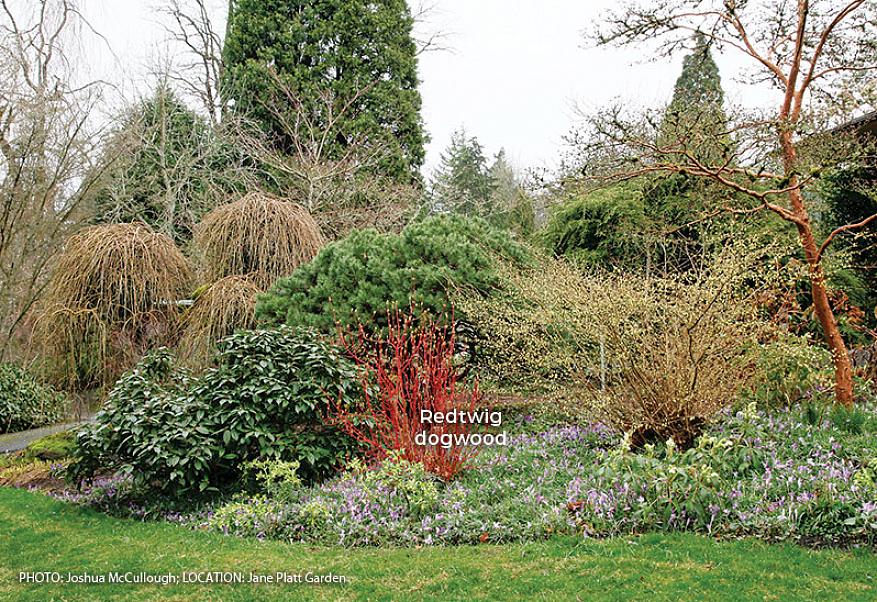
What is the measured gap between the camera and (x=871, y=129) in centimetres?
796

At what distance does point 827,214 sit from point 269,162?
29.9ft

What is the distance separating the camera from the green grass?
9.14ft

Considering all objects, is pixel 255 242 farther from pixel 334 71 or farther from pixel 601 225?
pixel 334 71

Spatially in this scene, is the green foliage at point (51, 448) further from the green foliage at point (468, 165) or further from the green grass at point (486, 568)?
the green foliage at point (468, 165)

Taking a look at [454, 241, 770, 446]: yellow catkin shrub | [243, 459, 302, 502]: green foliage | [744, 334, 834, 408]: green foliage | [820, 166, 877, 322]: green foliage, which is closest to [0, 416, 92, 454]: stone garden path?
[243, 459, 302, 502]: green foliage

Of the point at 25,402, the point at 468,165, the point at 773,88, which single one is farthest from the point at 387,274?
the point at 468,165

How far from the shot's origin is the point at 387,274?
6168 mm

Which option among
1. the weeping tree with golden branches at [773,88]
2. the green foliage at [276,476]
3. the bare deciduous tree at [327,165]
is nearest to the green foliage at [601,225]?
the weeping tree with golden branches at [773,88]

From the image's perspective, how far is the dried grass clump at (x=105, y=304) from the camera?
6.89 meters

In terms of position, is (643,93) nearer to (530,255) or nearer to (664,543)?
(530,255)

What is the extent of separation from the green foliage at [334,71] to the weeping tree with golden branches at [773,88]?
8.39m

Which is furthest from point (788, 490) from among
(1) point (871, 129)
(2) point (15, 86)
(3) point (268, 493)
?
(2) point (15, 86)

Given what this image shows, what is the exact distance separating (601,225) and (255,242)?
15.4 feet

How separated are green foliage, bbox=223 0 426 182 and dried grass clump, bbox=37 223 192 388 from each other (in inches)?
276
